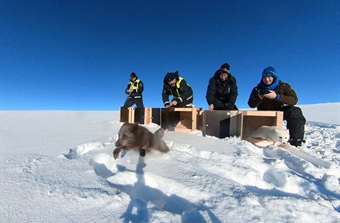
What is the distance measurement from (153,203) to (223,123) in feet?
9.76

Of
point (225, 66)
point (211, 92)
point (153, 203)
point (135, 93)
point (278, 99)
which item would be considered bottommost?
point (153, 203)

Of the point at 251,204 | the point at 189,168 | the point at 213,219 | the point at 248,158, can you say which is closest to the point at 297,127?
the point at 248,158

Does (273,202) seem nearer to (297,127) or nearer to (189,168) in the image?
(189,168)

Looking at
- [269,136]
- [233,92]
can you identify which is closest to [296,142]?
[269,136]

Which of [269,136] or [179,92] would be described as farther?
[179,92]

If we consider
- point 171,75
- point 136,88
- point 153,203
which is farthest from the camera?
point 136,88

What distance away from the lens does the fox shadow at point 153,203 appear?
3.88ft

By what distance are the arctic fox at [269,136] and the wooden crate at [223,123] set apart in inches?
12.9

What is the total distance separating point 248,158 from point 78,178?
1880mm

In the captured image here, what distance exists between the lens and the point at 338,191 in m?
1.76

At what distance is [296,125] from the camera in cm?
383

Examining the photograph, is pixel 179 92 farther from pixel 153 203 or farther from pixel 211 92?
pixel 153 203

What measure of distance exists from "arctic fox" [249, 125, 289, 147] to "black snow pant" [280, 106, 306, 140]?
23.5 inches

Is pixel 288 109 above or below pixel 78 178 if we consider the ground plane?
above
